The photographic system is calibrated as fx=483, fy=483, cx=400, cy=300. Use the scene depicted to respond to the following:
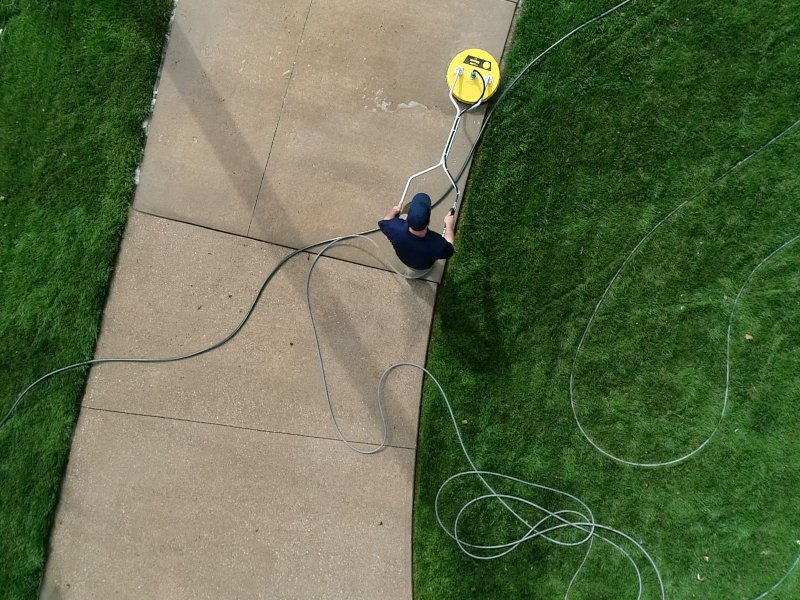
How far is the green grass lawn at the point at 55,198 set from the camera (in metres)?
4.03

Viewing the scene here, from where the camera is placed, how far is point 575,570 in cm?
405

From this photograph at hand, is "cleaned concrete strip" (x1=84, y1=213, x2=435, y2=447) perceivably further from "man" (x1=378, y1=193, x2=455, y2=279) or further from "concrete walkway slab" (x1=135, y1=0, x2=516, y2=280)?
"man" (x1=378, y1=193, x2=455, y2=279)

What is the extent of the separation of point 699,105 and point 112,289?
5301 millimetres

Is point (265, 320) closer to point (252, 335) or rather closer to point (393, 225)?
point (252, 335)

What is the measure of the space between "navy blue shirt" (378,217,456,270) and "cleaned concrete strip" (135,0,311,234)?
1478 millimetres

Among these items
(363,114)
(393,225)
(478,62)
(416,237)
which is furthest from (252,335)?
(478,62)

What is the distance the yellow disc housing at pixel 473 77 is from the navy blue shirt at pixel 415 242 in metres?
1.46

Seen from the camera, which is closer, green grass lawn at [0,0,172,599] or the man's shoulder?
the man's shoulder

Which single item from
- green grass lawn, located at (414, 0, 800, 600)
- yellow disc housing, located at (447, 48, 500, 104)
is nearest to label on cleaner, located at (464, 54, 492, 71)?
yellow disc housing, located at (447, 48, 500, 104)

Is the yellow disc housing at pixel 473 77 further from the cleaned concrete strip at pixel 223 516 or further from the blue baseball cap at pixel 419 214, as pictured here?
the cleaned concrete strip at pixel 223 516

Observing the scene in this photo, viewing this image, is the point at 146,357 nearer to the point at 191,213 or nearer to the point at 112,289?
the point at 112,289

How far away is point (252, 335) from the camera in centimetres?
420

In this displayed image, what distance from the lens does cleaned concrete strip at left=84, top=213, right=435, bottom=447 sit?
13.6 ft

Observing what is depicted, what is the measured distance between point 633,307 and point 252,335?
3286mm
